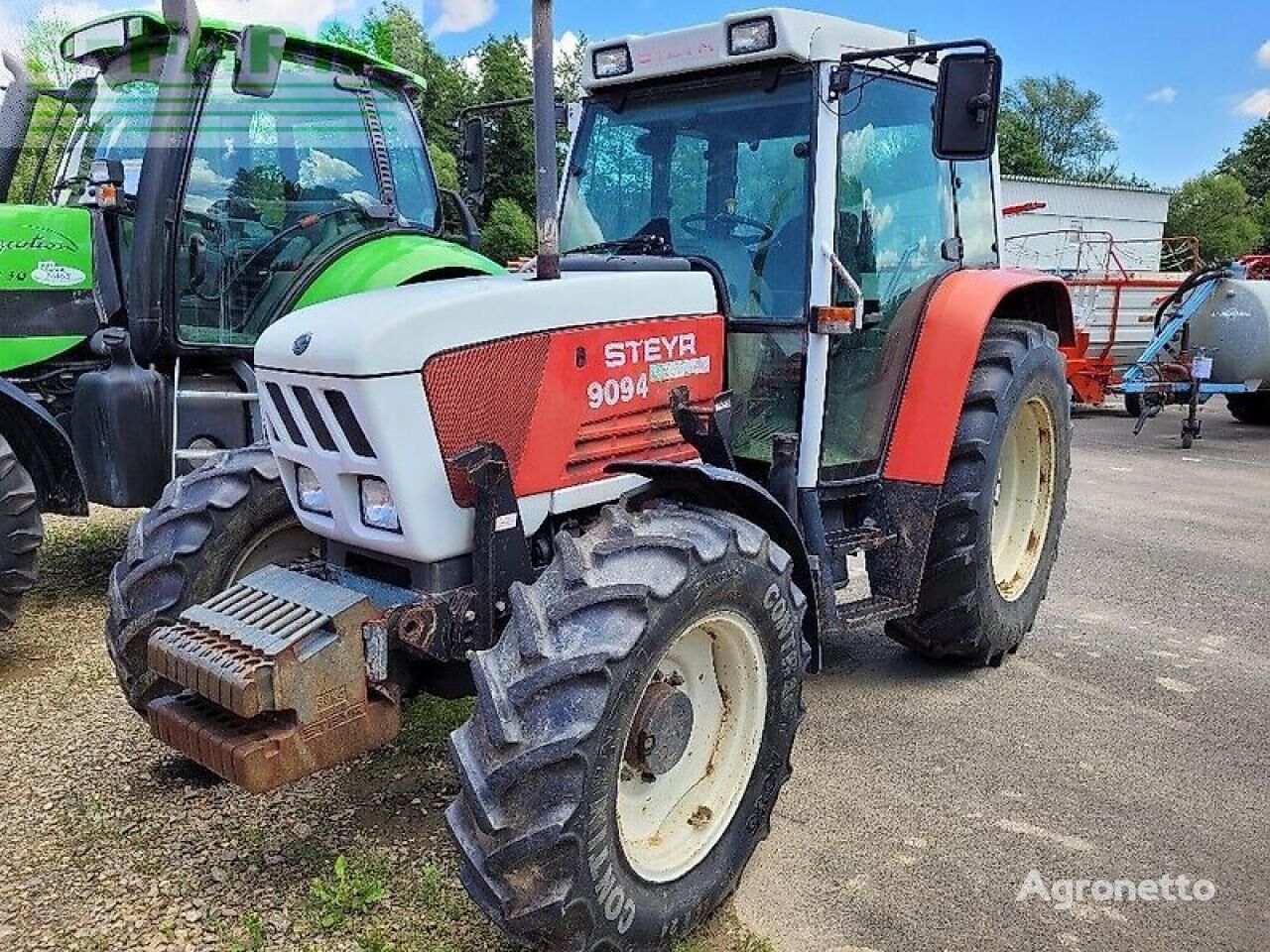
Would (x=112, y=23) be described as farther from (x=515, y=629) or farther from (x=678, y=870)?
(x=678, y=870)

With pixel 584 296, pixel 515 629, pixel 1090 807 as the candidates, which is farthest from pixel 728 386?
pixel 1090 807

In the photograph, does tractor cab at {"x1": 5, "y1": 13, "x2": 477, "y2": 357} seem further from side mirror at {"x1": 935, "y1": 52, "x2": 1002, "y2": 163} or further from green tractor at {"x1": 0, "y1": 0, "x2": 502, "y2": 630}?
side mirror at {"x1": 935, "y1": 52, "x2": 1002, "y2": 163}

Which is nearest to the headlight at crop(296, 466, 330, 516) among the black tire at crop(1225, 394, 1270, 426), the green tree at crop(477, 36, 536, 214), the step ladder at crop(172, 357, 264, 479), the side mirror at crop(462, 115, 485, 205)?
the step ladder at crop(172, 357, 264, 479)

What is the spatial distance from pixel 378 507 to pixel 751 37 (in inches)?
75.9

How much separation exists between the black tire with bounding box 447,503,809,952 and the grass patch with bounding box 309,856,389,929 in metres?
0.64

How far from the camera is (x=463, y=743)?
2.31 m

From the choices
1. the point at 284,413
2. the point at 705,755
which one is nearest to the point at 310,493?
the point at 284,413

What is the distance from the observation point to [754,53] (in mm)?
3447

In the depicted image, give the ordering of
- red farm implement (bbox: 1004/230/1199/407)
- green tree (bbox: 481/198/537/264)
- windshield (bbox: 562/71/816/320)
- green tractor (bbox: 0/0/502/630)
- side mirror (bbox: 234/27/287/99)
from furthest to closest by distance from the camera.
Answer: green tree (bbox: 481/198/537/264) < red farm implement (bbox: 1004/230/1199/407) < side mirror (bbox: 234/27/287/99) < green tractor (bbox: 0/0/502/630) < windshield (bbox: 562/71/816/320)

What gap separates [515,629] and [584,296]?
3.26ft

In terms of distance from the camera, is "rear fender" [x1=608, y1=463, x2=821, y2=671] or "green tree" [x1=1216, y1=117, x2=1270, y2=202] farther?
"green tree" [x1=1216, y1=117, x2=1270, y2=202]

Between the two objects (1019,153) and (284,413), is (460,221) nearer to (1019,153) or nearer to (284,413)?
(284,413)

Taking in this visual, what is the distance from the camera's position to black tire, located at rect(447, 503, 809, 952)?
7.32 ft

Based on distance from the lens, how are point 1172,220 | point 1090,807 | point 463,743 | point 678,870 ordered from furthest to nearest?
point 1172,220, point 1090,807, point 678,870, point 463,743
